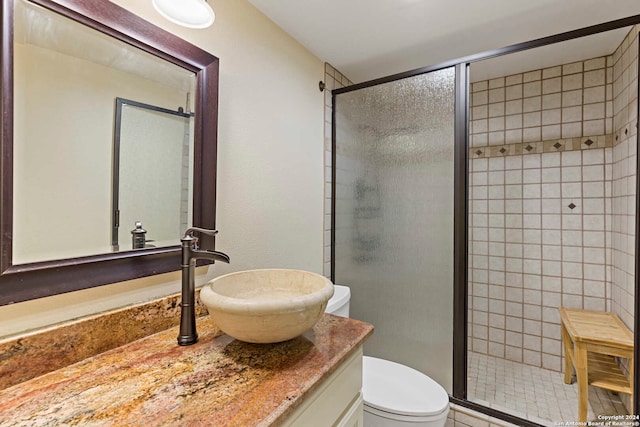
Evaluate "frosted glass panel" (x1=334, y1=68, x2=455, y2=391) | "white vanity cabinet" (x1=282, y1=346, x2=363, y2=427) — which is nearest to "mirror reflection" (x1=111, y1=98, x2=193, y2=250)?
"white vanity cabinet" (x1=282, y1=346, x2=363, y2=427)

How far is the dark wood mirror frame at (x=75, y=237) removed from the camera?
27.7 inches

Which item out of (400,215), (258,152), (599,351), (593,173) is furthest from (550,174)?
(258,152)

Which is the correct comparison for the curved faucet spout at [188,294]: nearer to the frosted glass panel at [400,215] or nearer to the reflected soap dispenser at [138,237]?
the reflected soap dispenser at [138,237]

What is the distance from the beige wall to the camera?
41.5 inches

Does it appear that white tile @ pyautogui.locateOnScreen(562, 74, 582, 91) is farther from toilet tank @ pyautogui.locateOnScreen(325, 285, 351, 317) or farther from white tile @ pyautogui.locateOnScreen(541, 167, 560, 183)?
toilet tank @ pyautogui.locateOnScreen(325, 285, 351, 317)

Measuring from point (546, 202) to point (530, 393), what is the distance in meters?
1.30

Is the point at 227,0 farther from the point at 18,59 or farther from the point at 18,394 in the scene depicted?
the point at 18,394

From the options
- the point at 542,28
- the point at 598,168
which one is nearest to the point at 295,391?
the point at 542,28

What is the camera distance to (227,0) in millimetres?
1259

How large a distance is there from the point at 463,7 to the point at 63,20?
1.56 meters

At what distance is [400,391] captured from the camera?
4.52 feet

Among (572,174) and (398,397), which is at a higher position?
(572,174)

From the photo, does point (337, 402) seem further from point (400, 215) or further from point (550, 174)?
point (550, 174)

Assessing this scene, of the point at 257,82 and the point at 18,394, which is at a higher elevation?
the point at 257,82
